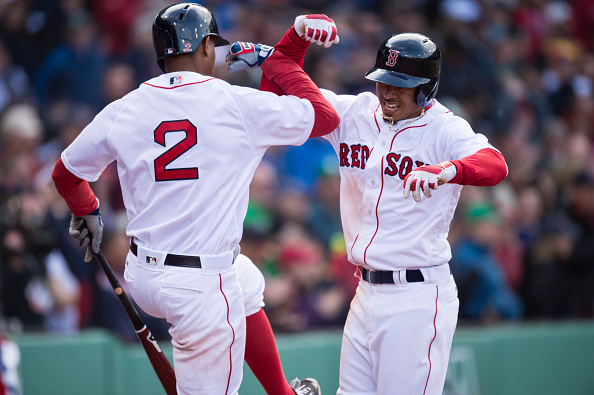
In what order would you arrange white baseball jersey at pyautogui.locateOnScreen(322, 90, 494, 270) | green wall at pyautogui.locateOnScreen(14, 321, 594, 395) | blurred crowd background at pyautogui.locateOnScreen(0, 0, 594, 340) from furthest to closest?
blurred crowd background at pyautogui.locateOnScreen(0, 0, 594, 340) < green wall at pyautogui.locateOnScreen(14, 321, 594, 395) < white baseball jersey at pyautogui.locateOnScreen(322, 90, 494, 270)

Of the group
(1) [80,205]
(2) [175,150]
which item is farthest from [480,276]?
(2) [175,150]

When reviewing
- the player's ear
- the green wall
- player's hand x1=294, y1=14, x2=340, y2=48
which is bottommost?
the green wall

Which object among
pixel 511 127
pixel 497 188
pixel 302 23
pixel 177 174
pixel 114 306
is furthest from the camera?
pixel 511 127

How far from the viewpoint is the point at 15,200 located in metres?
6.29

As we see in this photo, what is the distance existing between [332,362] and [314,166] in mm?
2239

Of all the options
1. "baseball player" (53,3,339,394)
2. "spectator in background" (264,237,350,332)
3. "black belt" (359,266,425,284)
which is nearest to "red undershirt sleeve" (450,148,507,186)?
"black belt" (359,266,425,284)

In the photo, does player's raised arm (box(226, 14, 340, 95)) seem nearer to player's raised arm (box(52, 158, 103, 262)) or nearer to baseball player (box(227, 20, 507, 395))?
baseball player (box(227, 20, 507, 395))

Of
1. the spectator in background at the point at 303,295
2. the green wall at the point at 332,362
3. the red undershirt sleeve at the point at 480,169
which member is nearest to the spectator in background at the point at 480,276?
the green wall at the point at 332,362

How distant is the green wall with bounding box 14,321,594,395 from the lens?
5875mm

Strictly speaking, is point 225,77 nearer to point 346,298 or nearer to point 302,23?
point 346,298

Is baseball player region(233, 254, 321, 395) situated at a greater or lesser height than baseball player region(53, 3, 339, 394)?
lesser

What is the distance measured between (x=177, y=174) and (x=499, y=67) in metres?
7.49

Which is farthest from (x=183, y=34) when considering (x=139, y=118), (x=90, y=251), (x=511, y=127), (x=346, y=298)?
(x=511, y=127)

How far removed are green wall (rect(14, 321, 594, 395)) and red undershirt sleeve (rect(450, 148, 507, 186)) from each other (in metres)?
3.12
